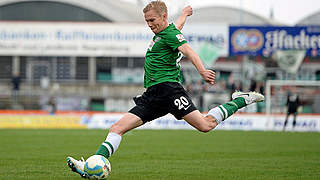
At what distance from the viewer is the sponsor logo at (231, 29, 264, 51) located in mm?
35000

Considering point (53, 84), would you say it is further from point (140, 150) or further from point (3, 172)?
point (3, 172)

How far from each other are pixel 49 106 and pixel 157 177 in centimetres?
2680

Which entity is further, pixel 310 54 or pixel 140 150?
pixel 310 54

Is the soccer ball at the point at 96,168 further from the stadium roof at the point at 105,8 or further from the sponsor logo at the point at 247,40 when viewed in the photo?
the stadium roof at the point at 105,8

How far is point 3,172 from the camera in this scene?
9820mm

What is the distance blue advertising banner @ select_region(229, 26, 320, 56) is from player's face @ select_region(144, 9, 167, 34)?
2696 centimetres

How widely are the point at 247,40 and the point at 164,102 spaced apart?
89.0 ft

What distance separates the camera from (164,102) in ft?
28.2

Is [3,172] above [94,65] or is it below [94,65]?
below

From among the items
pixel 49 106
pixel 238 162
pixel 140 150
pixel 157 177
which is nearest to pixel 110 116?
pixel 49 106

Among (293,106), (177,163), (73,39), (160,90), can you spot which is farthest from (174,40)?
(73,39)

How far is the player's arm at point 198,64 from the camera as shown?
26.4 feet

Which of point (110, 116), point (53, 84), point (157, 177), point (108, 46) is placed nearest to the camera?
point (157, 177)

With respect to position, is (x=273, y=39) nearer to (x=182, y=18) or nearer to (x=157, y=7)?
(x=182, y=18)
